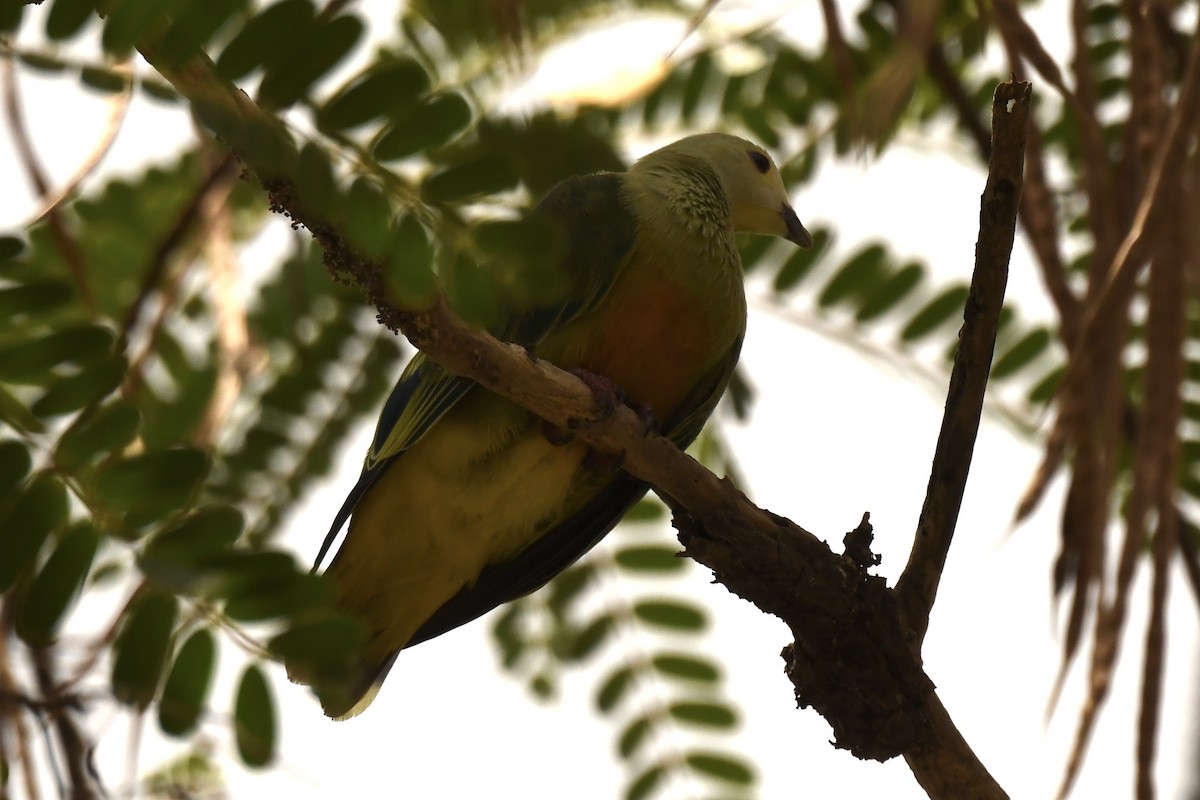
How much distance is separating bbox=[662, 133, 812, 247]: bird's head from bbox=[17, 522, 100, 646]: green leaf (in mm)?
2201

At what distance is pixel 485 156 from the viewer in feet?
6.39

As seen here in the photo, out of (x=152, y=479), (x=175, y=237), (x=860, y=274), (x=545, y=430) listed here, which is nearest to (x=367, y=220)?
(x=152, y=479)

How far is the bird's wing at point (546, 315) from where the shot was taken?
2.95 meters

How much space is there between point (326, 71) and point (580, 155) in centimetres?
39

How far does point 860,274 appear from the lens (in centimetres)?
372

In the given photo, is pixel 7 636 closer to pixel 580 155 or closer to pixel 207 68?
pixel 207 68

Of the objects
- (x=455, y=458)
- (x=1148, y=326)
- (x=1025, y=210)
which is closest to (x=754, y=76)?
(x=1025, y=210)

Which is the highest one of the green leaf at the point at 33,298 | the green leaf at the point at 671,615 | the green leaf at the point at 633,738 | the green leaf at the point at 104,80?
the green leaf at the point at 671,615

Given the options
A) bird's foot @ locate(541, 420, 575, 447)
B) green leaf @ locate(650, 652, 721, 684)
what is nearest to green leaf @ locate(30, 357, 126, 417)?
bird's foot @ locate(541, 420, 575, 447)

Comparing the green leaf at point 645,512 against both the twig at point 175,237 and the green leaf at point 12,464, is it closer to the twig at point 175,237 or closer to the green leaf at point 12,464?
the twig at point 175,237

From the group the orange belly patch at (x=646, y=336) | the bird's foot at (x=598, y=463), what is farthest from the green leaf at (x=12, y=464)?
the orange belly patch at (x=646, y=336)

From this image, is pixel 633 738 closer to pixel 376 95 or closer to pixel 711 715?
pixel 711 715

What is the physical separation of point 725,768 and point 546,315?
4.15ft

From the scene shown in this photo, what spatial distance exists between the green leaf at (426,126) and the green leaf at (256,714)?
78 cm
